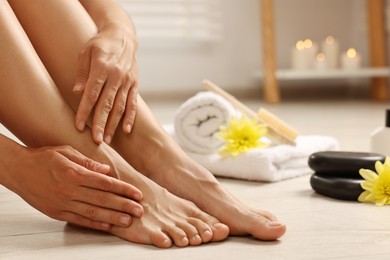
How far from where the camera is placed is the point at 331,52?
367 cm

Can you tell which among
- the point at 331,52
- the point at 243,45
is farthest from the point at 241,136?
the point at 243,45

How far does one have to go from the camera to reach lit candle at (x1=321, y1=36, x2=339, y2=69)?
12.0ft

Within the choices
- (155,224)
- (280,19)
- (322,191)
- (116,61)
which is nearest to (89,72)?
(116,61)

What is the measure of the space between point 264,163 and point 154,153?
42cm

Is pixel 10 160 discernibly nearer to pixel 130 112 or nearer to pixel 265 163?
pixel 130 112

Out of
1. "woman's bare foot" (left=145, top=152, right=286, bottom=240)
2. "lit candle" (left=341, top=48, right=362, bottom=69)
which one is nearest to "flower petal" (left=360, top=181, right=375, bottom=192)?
"woman's bare foot" (left=145, top=152, right=286, bottom=240)

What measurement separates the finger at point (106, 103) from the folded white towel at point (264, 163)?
1.50 feet

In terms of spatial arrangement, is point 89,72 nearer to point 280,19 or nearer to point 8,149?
point 8,149

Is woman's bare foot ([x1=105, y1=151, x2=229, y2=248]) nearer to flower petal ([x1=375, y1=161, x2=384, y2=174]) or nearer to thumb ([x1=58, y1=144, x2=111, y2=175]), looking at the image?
thumb ([x1=58, y1=144, x2=111, y2=175])

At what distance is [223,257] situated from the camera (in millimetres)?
968

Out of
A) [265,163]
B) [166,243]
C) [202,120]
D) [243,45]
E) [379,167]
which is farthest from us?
[243,45]

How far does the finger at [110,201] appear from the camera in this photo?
1.06 m

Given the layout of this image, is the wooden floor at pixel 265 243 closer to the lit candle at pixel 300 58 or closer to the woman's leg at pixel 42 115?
the woman's leg at pixel 42 115

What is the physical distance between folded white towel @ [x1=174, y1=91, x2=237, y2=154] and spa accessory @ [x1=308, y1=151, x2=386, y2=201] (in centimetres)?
31
